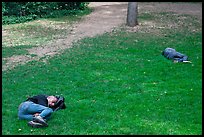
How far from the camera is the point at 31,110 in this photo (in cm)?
785

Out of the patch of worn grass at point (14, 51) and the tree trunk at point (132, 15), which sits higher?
the tree trunk at point (132, 15)

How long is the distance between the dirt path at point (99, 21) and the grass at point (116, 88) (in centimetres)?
56

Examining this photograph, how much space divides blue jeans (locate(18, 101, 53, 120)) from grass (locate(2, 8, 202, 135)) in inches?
5.1

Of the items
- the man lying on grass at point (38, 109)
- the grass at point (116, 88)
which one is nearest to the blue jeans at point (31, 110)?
the man lying on grass at point (38, 109)

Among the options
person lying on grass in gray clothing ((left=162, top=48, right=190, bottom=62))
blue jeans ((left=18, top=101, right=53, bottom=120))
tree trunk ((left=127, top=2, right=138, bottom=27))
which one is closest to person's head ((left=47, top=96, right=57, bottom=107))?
blue jeans ((left=18, top=101, right=53, bottom=120))

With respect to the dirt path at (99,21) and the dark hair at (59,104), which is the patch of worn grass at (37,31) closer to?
the dirt path at (99,21)

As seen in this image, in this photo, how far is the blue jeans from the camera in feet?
25.7

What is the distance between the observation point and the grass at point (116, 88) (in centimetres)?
769

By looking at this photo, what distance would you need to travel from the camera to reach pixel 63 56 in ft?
41.6

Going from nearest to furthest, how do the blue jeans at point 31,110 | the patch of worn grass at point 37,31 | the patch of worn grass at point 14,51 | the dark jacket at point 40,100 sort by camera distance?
1. the blue jeans at point 31,110
2. the dark jacket at point 40,100
3. the patch of worn grass at point 14,51
4. the patch of worn grass at point 37,31

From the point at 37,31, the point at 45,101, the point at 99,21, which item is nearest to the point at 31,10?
the point at 99,21

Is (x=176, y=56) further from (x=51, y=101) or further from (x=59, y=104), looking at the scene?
(x=51, y=101)

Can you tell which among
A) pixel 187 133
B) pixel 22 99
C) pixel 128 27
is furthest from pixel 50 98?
pixel 128 27

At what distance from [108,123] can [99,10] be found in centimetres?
1443
